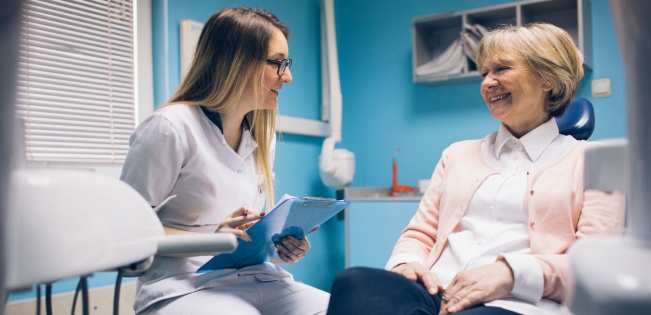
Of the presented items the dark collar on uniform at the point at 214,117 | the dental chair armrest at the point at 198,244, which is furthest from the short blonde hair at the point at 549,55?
the dental chair armrest at the point at 198,244

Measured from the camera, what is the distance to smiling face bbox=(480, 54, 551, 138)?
1.36 meters

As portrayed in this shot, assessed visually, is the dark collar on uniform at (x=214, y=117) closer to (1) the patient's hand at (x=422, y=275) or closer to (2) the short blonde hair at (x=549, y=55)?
(1) the patient's hand at (x=422, y=275)

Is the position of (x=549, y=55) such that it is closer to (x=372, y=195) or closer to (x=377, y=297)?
(x=377, y=297)

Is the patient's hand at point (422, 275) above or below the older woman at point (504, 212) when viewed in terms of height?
below

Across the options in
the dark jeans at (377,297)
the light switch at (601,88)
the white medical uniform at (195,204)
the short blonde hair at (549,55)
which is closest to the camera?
the dark jeans at (377,297)

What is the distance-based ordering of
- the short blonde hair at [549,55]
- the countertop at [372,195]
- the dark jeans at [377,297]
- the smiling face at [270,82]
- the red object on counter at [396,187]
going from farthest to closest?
the red object on counter at [396,187] < the countertop at [372,195] < the smiling face at [270,82] < the short blonde hair at [549,55] < the dark jeans at [377,297]

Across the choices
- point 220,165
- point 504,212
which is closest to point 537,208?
point 504,212

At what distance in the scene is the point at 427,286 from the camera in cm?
114

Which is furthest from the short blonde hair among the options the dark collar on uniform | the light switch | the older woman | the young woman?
the light switch

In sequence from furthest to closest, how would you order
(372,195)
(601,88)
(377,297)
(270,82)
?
(372,195) < (601,88) < (270,82) < (377,297)

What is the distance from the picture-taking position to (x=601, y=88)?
289 cm

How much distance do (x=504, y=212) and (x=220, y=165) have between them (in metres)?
0.71

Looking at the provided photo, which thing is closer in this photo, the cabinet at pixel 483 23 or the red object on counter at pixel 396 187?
the cabinet at pixel 483 23

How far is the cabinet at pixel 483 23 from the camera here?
113 inches
